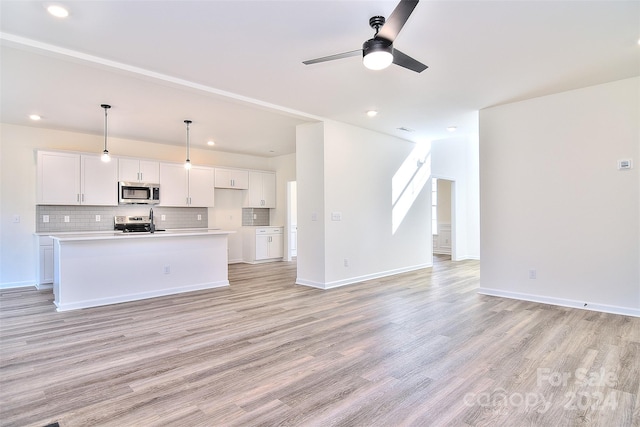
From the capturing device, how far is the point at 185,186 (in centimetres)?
718

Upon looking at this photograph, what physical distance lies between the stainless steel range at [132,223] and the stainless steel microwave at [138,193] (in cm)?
34

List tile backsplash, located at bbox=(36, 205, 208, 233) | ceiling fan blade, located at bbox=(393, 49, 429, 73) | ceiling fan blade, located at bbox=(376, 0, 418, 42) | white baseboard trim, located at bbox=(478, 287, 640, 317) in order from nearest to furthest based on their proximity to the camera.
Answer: ceiling fan blade, located at bbox=(376, 0, 418, 42)
ceiling fan blade, located at bbox=(393, 49, 429, 73)
white baseboard trim, located at bbox=(478, 287, 640, 317)
tile backsplash, located at bbox=(36, 205, 208, 233)

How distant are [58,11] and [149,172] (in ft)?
14.6

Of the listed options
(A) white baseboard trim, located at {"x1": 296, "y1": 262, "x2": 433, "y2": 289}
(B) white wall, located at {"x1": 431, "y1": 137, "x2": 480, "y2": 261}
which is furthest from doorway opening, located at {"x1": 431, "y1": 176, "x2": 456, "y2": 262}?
(A) white baseboard trim, located at {"x1": 296, "y1": 262, "x2": 433, "y2": 289}

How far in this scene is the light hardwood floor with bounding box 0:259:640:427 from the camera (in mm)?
2012

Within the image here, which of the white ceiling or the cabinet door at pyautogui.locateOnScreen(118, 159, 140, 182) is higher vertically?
the white ceiling

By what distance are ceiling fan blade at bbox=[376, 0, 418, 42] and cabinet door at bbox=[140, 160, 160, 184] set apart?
18.7 ft

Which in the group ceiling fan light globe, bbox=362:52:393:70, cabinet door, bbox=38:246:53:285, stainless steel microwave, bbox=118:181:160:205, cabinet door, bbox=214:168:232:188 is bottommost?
cabinet door, bbox=38:246:53:285

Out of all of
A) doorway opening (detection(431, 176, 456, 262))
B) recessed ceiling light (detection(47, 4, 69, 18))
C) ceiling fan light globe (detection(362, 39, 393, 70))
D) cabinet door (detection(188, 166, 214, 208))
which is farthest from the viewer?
doorway opening (detection(431, 176, 456, 262))

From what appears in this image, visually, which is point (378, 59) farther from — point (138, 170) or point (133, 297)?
point (138, 170)

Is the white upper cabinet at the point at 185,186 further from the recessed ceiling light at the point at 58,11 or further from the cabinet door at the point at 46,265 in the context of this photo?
the recessed ceiling light at the point at 58,11

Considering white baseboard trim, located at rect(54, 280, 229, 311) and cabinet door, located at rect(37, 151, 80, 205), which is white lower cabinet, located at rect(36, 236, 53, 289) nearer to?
cabinet door, located at rect(37, 151, 80, 205)

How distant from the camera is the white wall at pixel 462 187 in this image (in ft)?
27.4

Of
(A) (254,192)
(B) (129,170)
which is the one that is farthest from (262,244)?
(B) (129,170)
